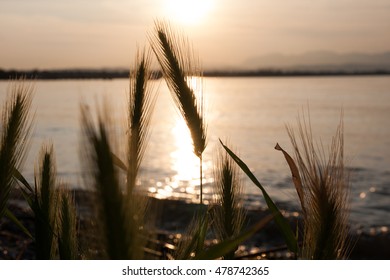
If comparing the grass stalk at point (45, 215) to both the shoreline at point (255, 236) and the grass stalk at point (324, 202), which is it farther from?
the shoreline at point (255, 236)

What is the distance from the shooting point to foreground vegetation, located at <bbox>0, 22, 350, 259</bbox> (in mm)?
679

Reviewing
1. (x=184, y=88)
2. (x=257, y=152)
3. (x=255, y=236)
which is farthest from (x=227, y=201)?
(x=257, y=152)

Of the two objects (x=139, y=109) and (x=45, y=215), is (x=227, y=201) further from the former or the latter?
(x=45, y=215)

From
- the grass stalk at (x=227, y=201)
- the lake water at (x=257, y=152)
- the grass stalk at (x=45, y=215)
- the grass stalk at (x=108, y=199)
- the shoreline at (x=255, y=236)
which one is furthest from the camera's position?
the lake water at (x=257, y=152)

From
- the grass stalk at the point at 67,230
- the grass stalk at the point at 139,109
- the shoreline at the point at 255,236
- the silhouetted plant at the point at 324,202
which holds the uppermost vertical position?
the grass stalk at the point at 139,109

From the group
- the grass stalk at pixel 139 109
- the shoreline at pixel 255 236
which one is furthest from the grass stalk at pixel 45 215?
the shoreline at pixel 255 236

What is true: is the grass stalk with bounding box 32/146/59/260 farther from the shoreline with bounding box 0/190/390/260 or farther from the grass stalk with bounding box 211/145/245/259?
the shoreline with bounding box 0/190/390/260

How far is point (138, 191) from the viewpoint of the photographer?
810 mm

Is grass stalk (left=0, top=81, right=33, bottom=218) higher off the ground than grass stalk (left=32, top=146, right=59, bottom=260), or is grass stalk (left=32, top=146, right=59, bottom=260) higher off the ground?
grass stalk (left=0, top=81, right=33, bottom=218)

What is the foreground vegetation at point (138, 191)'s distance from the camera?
2.23 feet

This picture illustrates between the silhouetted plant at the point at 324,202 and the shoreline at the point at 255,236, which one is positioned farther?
the shoreline at the point at 255,236

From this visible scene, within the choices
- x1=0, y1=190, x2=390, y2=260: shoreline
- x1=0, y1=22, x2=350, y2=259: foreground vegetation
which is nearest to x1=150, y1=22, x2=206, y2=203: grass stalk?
x1=0, y1=22, x2=350, y2=259: foreground vegetation
